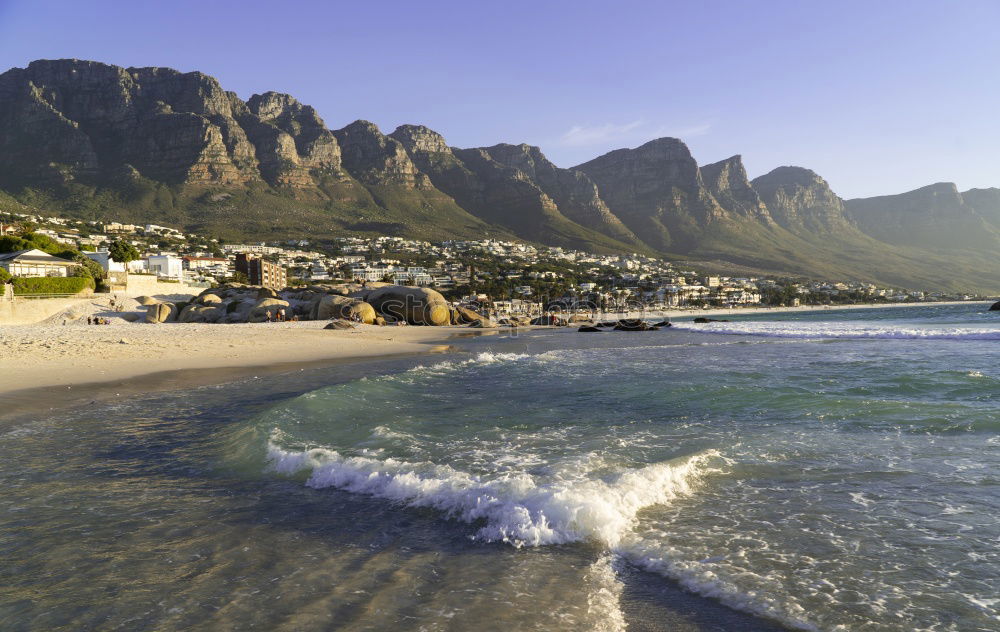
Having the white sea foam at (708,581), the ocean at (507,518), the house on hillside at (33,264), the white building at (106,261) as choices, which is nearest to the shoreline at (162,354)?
the ocean at (507,518)

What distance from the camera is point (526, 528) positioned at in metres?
5.51

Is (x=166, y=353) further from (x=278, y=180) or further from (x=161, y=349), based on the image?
(x=278, y=180)

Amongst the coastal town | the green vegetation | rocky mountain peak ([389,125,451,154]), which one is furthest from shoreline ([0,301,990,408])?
rocky mountain peak ([389,125,451,154])

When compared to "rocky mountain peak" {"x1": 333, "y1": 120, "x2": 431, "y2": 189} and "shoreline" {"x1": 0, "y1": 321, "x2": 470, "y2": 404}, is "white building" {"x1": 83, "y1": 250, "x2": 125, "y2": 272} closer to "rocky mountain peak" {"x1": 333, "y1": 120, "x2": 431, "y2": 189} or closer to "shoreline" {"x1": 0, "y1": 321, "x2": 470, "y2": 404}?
"shoreline" {"x1": 0, "y1": 321, "x2": 470, "y2": 404}

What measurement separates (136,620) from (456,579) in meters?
2.40

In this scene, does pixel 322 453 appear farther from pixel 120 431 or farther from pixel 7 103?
pixel 7 103

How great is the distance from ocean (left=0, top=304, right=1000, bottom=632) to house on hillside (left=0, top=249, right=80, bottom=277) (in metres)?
42.2

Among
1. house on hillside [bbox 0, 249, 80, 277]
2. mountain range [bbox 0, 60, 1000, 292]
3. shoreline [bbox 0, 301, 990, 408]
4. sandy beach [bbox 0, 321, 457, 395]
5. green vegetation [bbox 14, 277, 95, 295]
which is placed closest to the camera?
shoreline [bbox 0, 301, 990, 408]

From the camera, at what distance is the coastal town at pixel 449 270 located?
2712 inches

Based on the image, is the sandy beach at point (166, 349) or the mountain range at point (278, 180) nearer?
the sandy beach at point (166, 349)

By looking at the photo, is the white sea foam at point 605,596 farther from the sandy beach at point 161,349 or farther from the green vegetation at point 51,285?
the green vegetation at point 51,285

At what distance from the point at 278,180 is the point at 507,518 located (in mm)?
146519

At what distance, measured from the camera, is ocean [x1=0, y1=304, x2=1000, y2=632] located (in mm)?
4066

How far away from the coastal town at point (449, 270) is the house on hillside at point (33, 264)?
94mm
